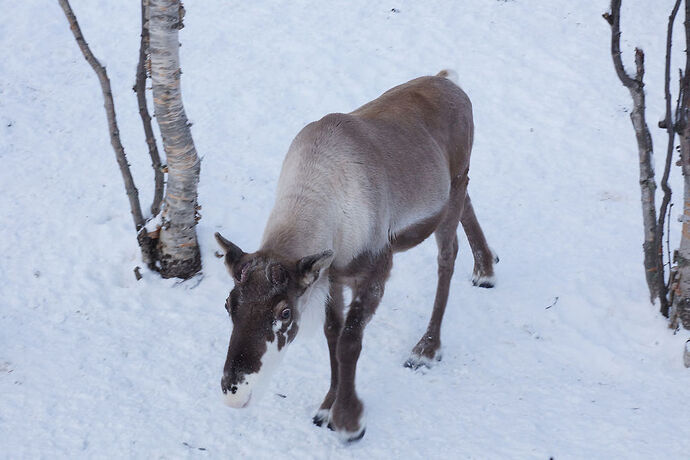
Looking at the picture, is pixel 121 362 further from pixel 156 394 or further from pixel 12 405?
pixel 12 405

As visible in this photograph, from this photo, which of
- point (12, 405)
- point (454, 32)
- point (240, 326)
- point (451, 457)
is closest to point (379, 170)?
point (240, 326)

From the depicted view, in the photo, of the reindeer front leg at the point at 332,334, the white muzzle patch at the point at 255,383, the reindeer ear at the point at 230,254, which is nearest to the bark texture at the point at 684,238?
the reindeer front leg at the point at 332,334

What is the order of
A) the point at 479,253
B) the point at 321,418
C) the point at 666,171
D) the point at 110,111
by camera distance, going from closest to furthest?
the point at 321,418
the point at 666,171
the point at 110,111
the point at 479,253

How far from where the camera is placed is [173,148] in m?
4.21

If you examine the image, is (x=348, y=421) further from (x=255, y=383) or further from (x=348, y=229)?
(x=348, y=229)

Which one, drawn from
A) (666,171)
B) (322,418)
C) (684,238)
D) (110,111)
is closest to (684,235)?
(684,238)

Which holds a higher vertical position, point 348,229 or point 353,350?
point 348,229

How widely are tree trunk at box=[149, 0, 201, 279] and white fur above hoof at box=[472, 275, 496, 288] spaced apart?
2069 mm

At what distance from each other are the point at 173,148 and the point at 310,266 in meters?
1.92

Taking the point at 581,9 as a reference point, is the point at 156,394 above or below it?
below

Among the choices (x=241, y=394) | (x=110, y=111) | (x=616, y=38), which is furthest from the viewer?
(x=110, y=111)

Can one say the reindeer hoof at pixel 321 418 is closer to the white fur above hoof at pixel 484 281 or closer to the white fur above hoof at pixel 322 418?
the white fur above hoof at pixel 322 418

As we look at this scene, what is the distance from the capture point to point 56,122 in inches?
243

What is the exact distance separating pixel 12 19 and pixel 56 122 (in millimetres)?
2230
